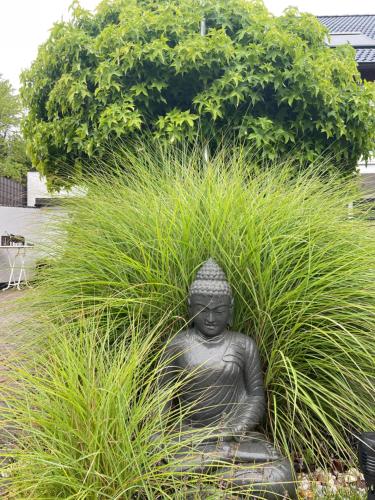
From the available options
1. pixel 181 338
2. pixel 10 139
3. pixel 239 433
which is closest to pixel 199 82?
pixel 181 338

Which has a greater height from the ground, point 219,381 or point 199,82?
point 199,82

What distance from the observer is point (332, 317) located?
2564mm

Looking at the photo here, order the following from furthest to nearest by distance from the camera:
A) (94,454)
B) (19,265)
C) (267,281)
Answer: (19,265), (267,281), (94,454)

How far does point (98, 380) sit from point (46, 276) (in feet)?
4.68

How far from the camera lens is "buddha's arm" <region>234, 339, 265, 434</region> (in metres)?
2.36

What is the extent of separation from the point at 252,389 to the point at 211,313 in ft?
1.44

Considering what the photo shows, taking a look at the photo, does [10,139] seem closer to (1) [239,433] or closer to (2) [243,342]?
(2) [243,342]

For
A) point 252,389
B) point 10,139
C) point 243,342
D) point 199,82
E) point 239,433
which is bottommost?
point 239,433

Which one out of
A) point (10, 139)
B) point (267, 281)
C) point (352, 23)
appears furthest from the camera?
point (10, 139)

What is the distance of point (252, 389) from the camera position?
95.5 inches

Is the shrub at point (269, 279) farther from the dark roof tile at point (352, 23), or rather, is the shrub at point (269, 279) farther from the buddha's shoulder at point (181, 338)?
the dark roof tile at point (352, 23)

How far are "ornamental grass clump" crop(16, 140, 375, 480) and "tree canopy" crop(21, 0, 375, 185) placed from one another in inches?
59.1

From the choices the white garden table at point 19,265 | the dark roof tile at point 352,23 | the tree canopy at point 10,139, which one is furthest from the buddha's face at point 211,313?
the tree canopy at point 10,139

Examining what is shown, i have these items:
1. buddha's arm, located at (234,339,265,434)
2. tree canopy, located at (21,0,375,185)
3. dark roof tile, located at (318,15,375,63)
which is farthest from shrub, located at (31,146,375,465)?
dark roof tile, located at (318,15,375,63)
